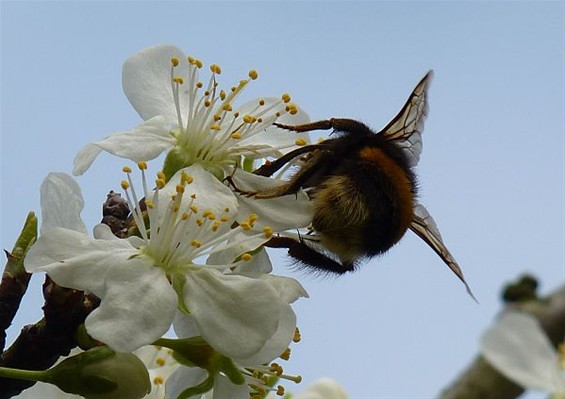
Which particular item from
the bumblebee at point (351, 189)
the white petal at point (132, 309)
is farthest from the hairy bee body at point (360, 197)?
the white petal at point (132, 309)

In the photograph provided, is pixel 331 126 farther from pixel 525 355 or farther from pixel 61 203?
pixel 525 355

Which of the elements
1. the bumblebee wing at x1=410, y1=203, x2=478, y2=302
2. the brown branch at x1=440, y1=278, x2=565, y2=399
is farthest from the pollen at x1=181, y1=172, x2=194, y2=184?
the brown branch at x1=440, y1=278, x2=565, y2=399

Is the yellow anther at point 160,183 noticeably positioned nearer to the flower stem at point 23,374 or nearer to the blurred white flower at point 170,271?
the blurred white flower at point 170,271

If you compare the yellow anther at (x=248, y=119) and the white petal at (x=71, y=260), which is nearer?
the white petal at (x=71, y=260)

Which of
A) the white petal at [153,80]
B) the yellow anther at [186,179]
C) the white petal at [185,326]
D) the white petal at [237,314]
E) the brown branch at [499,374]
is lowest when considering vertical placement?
the brown branch at [499,374]

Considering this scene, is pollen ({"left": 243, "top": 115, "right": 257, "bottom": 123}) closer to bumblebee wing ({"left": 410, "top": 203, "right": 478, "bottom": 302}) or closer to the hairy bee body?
the hairy bee body

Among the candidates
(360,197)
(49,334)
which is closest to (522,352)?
(360,197)

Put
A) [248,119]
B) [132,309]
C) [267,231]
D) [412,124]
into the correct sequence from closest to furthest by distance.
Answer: [132,309], [267,231], [248,119], [412,124]
